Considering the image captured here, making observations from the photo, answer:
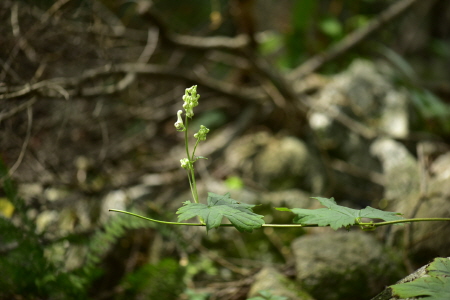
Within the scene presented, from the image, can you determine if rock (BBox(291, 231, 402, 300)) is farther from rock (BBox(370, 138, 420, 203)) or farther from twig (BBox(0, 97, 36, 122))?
twig (BBox(0, 97, 36, 122))

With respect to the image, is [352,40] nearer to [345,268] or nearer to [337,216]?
[345,268]

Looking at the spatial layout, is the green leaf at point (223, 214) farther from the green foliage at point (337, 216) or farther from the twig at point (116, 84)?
the twig at point (116, 84)

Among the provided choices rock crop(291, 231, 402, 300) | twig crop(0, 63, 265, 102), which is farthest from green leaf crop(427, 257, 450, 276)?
twig crop(0, 63, 265, 102)

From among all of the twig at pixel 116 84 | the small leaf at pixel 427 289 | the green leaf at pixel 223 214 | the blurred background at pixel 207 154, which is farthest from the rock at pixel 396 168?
the green leaf at pixel 223 214

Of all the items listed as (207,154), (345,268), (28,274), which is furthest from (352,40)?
(28,274)

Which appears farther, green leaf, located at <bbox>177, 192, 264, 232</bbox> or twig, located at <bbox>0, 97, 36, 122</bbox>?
twig, located at <bbox>0, 97, 36, 122</bbox>

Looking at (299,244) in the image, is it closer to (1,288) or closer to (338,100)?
(1,288)
